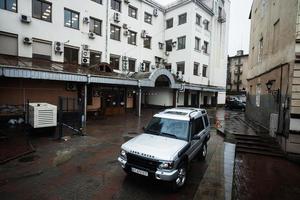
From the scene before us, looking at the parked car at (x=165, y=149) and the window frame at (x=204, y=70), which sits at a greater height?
the window frame at (x=204, y=70)

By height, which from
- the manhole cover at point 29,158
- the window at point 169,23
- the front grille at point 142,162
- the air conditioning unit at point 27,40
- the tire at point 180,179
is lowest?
the manhole cover at point 29,158

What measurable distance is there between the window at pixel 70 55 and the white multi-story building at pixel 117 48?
0.09 m

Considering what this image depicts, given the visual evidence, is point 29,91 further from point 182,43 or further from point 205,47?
point 205,47

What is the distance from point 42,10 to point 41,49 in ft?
10.1

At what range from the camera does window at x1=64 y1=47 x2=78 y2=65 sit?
16119 millimetres

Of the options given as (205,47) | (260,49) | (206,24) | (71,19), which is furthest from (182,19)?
(71,19)

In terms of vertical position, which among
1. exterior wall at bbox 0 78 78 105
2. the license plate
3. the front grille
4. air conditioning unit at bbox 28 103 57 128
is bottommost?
the license plate

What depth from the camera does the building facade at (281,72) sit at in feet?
27.8

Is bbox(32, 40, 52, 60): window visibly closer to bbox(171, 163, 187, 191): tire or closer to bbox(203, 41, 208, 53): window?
bbox(171, 163, 187, 191): tire

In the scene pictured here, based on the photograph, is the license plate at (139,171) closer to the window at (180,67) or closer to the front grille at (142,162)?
the front grille at (142,162)

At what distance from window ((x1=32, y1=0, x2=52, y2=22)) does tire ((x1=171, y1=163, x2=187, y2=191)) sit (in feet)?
51.1

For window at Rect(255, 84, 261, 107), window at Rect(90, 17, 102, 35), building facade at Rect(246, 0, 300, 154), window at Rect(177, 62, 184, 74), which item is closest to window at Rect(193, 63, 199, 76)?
window at Rect(177, 62, 184, 74)

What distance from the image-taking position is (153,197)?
4.86 meters

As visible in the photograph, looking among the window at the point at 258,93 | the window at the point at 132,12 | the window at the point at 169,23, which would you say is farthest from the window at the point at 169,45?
the window at the point at 258,93
